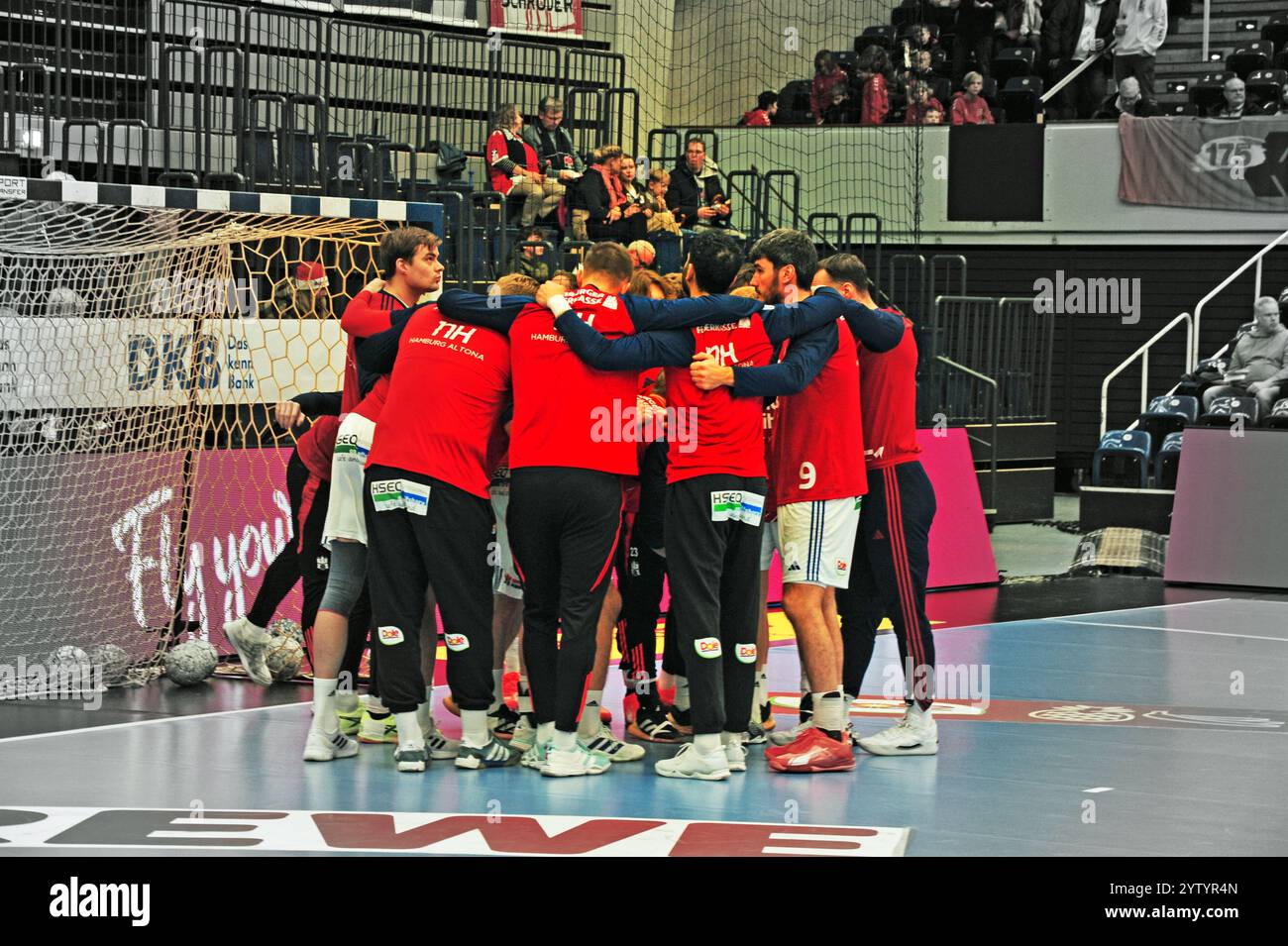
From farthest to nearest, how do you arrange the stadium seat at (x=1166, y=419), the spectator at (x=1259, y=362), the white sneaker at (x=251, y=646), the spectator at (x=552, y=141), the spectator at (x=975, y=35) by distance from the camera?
the spectator at (x=975, y=35) < the spectator at (x=1259, y=362) < the stadium seat at (x=1166, y=419) < the spectator at (x=552, y=141) < the white sneaker at (x=251, y=646)

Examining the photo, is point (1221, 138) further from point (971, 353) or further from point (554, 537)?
point (554, 537)

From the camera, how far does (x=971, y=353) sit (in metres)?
20.3

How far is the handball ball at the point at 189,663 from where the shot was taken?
9141mm

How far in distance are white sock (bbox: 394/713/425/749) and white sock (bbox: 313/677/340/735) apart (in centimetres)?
35

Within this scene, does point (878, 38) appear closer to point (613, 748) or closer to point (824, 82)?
point (824, 82)

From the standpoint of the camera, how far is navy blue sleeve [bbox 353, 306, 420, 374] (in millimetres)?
7395

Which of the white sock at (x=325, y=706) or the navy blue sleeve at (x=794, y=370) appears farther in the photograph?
the white sock at (x=325, y=706)

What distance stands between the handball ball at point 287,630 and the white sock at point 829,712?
343cm

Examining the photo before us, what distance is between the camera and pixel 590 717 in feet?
24.6

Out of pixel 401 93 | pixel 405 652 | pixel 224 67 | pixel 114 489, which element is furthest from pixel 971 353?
pixel 405 652

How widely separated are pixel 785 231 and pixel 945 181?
1579 cm

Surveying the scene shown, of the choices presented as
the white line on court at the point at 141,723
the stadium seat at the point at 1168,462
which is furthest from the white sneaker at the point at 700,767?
the stadium seat at the point at 1168,462

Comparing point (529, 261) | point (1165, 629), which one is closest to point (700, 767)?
point (1165, 629)

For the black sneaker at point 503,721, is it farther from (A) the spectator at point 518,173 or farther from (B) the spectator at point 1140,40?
(B) the spectator at point 1140,40
